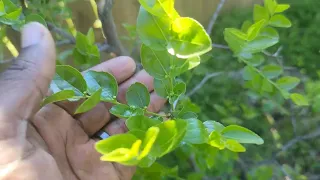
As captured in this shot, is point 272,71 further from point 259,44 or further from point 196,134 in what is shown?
point 196,134

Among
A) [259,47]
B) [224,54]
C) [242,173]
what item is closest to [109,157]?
[259,47]

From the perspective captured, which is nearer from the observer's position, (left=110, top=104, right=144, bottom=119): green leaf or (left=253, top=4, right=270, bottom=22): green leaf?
(left=110, top=104, right=144, bottom=119): green leaf

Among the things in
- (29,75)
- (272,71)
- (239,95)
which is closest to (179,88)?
(29,75)

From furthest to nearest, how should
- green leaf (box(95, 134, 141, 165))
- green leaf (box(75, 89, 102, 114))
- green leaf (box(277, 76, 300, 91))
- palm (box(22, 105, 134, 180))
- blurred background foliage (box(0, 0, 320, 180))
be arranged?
blurred background foliage (box(0, 0, 320, 180)), green leaf (box(277, 76, 300, 91)), palm (box(22, 105, 134, 180)), green leaf (box(75, 89, 102, 114)), green leaf (box(95, 134, 141, 165))

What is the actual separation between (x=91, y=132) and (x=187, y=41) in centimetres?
41

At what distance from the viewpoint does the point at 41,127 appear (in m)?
0.71

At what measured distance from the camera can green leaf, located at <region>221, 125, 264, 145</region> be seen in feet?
1.53

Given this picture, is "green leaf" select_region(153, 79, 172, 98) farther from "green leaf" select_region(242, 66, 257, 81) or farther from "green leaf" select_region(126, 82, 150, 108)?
"green leaf" select_region(242, 66, 257, 81)

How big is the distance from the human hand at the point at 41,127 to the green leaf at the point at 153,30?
0.19m

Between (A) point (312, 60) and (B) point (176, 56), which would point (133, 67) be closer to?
(B) point (176, 56)

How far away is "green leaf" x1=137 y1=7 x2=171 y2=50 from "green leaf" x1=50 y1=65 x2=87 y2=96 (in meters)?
0.12

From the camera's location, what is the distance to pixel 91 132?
79cm

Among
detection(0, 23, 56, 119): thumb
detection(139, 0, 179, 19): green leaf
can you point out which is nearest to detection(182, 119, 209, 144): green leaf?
detection(139, 0, 179, 19): green leaf

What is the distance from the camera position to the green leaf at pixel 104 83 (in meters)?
0.55
